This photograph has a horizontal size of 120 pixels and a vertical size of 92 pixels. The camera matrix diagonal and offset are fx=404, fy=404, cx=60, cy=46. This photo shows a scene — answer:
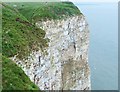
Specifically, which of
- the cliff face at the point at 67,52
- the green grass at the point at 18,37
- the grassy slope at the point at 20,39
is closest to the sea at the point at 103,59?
the cliff face at the point at 67,52

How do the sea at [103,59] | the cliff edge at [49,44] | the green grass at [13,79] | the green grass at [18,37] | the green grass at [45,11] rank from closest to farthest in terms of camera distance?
the green grass at [13,79] < the green grass at [18,37] < the cliff edge at [49,44] < the green grass at [45,11] < the sea at [103,59]

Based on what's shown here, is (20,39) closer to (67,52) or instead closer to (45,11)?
(45,11)

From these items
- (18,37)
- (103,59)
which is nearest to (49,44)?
(18,37)

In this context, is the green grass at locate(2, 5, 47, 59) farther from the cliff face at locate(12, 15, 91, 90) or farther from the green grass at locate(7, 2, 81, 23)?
the green grass at locate(7, 2, 81, 23)

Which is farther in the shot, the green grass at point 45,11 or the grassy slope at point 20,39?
the green grass at point 45,11

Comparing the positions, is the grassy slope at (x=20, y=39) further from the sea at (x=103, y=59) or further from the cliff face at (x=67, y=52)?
the sea at (x=103, y=59)

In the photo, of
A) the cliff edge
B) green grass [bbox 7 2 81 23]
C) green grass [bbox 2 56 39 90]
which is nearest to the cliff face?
the cliff edge

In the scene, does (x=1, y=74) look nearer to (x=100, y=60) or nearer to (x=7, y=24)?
(x=7, y=24)

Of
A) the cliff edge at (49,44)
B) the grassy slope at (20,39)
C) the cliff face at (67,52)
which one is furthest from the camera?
the cliff face at (67,52)
